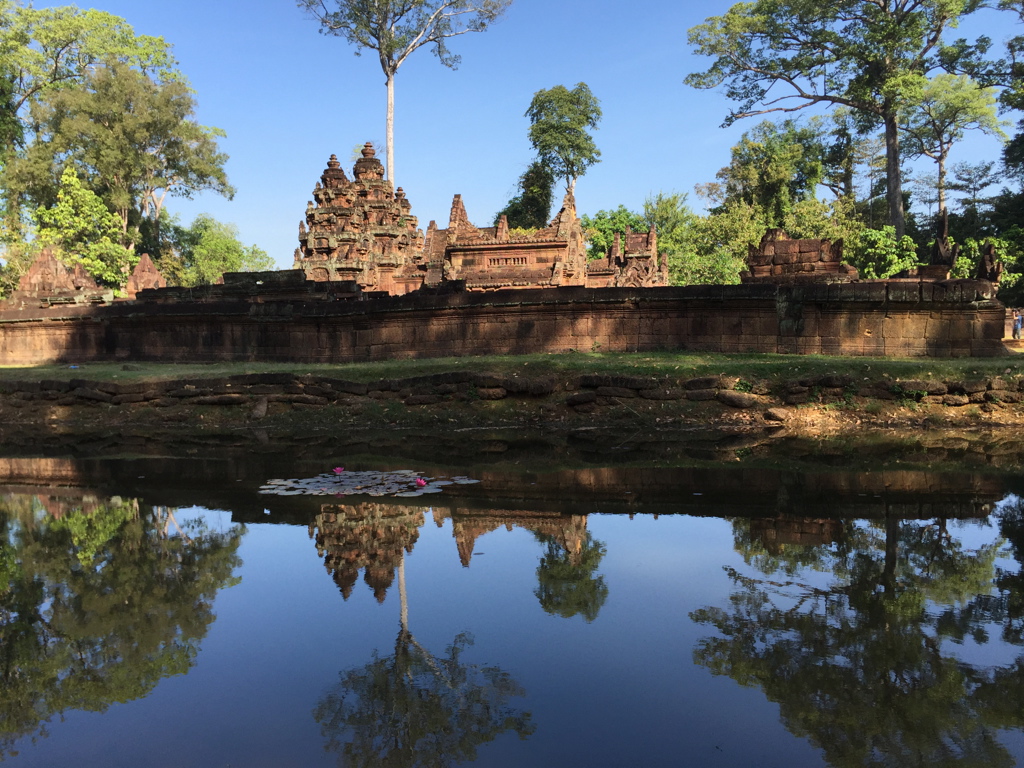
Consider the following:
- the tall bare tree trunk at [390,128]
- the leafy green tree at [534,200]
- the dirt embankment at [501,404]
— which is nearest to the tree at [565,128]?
the leafy green tree at [534,200]

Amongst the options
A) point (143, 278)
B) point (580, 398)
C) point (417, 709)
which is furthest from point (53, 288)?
point (417, 709)

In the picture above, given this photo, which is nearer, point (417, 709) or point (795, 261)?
point (417, 709)

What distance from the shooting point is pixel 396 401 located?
11336 millimetres

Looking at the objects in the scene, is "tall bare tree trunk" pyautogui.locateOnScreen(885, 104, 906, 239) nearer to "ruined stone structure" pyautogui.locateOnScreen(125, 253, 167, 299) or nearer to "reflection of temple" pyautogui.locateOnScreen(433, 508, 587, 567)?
"ruined stone structure" pyautogui.locateOnScreen(125, 253, 167, 299)

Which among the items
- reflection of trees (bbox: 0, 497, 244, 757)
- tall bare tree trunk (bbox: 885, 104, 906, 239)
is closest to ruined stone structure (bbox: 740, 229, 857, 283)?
reflection of trees (bbox: 0, 497, 244, 757)

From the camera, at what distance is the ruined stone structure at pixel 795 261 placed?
1747 centimetres

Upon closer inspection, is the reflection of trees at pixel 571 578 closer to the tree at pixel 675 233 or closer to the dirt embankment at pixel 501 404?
the dirt embankment at pixel 501 404

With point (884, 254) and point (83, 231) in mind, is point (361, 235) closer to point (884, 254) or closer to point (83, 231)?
point (83, 231)

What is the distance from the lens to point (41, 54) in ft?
137

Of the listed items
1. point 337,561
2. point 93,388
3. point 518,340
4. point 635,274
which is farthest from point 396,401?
point 635,274

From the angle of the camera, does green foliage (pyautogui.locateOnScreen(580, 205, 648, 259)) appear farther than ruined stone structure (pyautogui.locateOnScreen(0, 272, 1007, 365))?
Yes

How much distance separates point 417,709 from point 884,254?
3129 centimetres

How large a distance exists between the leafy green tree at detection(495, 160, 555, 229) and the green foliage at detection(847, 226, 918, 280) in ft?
90.9

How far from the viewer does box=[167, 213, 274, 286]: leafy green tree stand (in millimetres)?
48531
